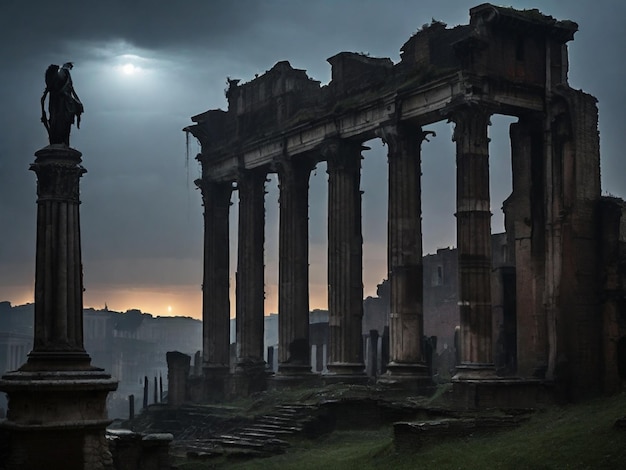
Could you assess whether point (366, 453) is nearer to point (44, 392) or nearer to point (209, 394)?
point (44, 392)

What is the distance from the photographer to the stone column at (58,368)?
582 inches

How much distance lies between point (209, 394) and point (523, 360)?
13508 mm

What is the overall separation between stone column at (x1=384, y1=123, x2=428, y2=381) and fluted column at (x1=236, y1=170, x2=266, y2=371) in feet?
26.8

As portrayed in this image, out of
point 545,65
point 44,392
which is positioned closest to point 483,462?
point 44,392

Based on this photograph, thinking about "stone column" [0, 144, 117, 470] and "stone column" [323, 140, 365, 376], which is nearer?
"stone column" [0, 144, 117, 470]

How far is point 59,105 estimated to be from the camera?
16391 millimetres

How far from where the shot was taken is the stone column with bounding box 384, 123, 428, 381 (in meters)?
28.1

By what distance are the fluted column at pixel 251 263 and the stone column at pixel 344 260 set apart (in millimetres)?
5093

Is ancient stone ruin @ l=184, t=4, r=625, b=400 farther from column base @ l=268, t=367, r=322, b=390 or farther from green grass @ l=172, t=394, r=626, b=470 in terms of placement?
green grass @ l=172, t=394, r=626, b=470

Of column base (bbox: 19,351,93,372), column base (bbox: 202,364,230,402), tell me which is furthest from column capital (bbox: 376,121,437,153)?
column base (bbox: 19,351,93,372)

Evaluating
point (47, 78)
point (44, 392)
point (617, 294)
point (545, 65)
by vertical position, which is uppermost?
point (545, 65)

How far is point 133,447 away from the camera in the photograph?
19.7m

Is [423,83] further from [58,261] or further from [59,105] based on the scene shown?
[58,261]

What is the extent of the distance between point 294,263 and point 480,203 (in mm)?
8969
